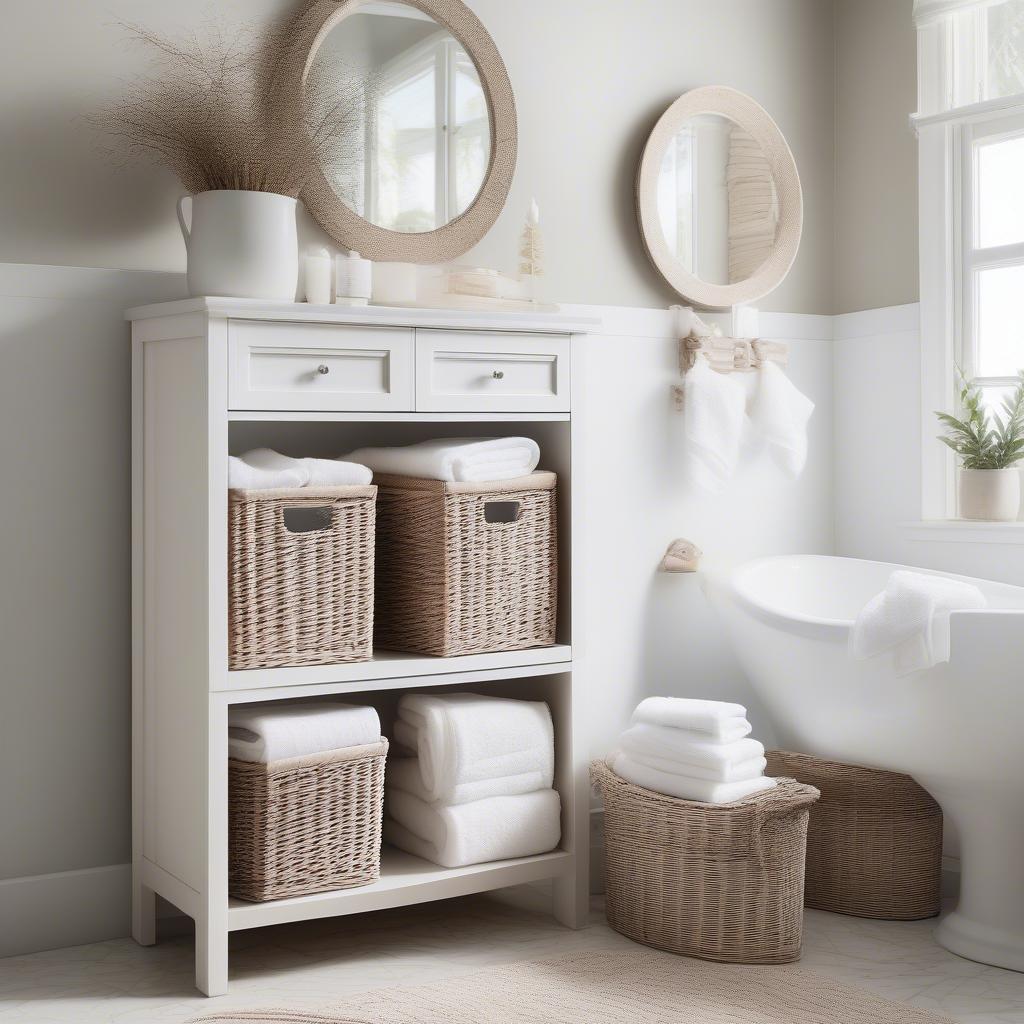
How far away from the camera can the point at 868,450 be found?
127 inches

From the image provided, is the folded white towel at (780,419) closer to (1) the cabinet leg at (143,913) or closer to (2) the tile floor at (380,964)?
(2) the tile floor at (380,964)

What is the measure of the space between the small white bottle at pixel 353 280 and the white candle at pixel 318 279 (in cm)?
2

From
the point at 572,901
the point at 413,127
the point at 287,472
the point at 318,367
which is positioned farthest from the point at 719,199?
the point at 572,901

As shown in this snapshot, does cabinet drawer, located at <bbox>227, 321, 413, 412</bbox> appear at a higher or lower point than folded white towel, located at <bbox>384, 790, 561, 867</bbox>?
higher

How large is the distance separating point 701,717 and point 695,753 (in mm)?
66

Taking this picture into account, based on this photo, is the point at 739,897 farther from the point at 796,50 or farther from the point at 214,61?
the point at 796,50

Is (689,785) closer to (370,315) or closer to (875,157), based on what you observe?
(370,315)

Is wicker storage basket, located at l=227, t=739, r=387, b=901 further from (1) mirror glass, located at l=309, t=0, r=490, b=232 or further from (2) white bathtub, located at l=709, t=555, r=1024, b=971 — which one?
(1) mirror glass, located at l=309, t=0, r=490, b=232

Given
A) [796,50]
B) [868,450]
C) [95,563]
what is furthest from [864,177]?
[95,563]

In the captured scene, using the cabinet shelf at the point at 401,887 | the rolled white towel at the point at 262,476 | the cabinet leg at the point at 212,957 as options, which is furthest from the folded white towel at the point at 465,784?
the rolled white towel at the point at 262,476

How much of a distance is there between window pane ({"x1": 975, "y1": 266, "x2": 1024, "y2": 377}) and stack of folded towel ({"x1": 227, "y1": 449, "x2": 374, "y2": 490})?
5.19 ft

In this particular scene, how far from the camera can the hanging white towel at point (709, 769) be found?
2260mm

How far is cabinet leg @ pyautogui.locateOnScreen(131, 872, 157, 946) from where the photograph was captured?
7.63 feet

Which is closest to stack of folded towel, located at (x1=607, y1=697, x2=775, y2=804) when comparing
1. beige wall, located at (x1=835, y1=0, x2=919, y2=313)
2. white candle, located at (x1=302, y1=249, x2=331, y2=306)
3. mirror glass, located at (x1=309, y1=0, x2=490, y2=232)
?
white candle, located at (x1=302, y1=249, x2=331, y2=306)
